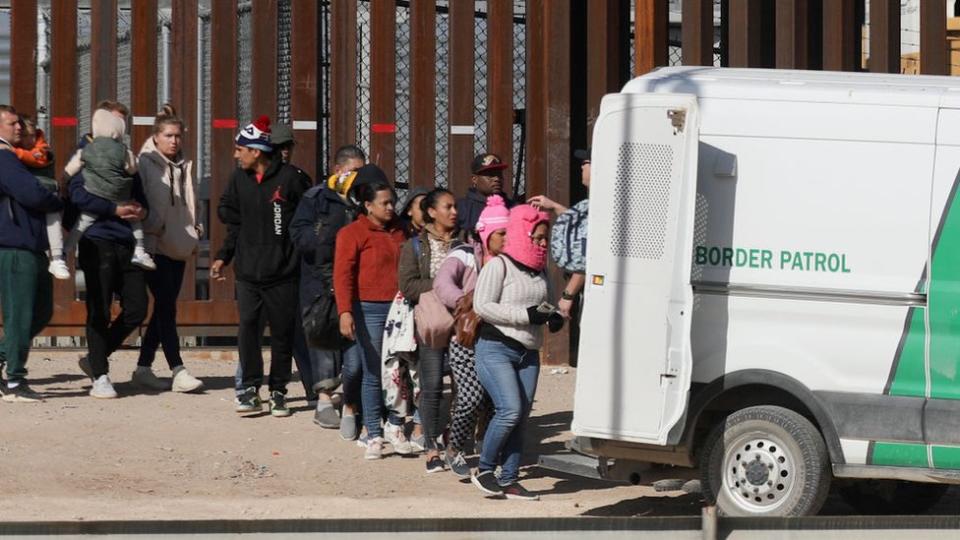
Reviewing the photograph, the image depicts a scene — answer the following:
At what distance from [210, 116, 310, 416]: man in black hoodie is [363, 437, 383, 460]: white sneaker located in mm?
1062

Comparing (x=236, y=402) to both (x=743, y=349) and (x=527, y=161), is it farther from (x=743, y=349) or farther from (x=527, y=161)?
(x=743, y=349)

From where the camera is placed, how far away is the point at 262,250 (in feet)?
36.2

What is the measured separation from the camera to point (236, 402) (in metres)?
11.4

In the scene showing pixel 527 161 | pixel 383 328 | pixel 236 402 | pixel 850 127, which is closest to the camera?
pixel 850 127

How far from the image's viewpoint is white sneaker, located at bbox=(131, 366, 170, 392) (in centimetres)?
1176

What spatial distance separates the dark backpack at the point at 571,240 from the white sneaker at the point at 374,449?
1.43 metres

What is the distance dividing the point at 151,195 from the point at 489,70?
312 cm

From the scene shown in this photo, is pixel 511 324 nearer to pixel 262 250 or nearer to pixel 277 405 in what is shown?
pixel 262 250

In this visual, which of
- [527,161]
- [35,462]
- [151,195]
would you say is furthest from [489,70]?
[35,462]

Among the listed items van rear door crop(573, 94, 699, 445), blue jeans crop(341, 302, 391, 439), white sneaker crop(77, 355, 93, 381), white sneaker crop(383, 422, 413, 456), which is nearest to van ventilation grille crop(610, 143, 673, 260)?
van rear door crop(573, 94, 699, 445)

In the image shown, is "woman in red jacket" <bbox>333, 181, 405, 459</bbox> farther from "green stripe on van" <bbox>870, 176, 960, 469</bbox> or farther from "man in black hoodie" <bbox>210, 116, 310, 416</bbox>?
A: "green stripe on van" <bbox>870, 176, 960, 469</bbox>

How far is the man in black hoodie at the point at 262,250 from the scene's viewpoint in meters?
11.0

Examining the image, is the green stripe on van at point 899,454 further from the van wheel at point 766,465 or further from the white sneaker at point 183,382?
the white sneaker at point 183,382

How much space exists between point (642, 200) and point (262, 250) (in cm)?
345
